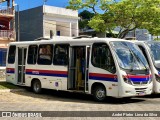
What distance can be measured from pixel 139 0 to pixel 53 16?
16233 millimetres

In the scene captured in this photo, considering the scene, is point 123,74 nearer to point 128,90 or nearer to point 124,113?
point 128,90

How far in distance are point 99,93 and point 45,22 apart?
106ft

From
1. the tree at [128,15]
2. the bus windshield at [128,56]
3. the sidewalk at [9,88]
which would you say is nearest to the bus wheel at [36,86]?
the sidewalk at [9,88]

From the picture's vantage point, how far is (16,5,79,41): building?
47.9m

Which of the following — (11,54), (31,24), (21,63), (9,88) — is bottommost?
(9,88)

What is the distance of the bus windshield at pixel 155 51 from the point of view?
1795 cm

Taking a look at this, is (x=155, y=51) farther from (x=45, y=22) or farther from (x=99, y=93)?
(x=45, y=22)

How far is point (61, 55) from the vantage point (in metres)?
18.3

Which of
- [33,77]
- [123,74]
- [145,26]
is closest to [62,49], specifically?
[33,77]

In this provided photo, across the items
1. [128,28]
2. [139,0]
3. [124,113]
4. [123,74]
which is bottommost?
[124,113]

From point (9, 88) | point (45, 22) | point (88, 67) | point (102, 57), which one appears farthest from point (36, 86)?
point (45, 22)

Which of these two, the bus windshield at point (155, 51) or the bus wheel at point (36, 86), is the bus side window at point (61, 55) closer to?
the bus wheel at point (36, 86)

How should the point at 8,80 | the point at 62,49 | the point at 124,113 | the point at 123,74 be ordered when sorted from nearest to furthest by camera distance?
1. the point at 124,113
2. the point at 123,74
3. the point at 62,49
4. the point at 8,80

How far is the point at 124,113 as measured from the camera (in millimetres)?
11906
